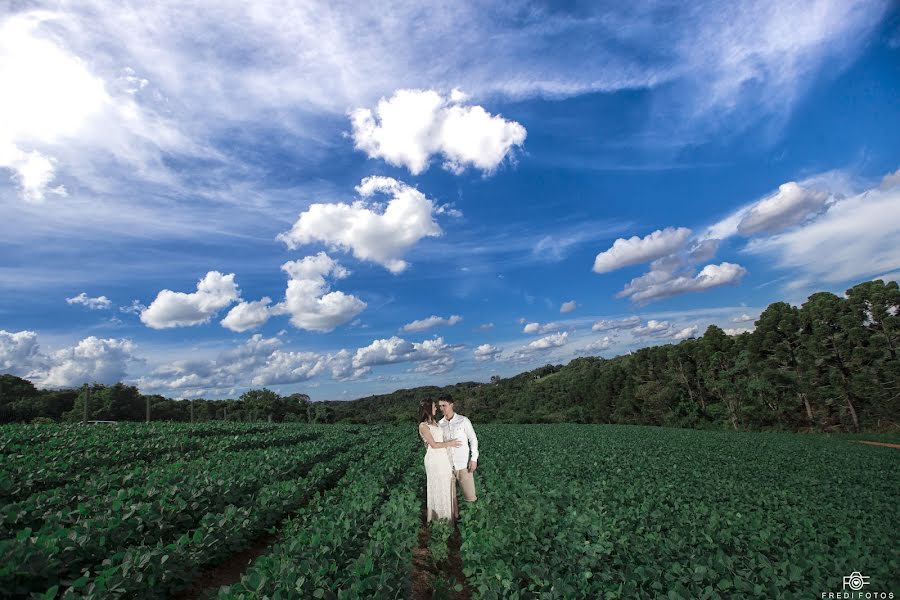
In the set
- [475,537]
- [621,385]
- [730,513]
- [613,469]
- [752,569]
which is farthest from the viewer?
[621,385]

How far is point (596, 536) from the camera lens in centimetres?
546

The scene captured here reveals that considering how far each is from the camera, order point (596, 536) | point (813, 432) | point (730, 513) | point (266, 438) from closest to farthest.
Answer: point (596, 536), point (730, 513), point (266, 438), point (813, 432)

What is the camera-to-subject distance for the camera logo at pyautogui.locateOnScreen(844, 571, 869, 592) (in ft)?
12.9

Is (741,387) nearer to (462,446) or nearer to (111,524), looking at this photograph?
(462,446)

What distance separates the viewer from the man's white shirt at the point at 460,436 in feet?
26.6

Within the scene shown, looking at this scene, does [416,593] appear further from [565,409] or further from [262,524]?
[565,409]

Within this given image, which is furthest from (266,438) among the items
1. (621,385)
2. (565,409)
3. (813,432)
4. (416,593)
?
(565,409)

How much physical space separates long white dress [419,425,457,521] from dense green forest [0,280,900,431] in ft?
51.0

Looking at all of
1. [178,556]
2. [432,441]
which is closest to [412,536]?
[432,441]

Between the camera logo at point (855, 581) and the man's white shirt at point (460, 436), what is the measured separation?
504 cm

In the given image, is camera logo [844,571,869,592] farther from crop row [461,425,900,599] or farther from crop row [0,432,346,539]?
crop row [0,432,346,539]

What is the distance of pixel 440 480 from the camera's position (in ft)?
26.5

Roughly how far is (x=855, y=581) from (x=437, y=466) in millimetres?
5590

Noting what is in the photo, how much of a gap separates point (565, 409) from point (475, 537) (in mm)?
75170
